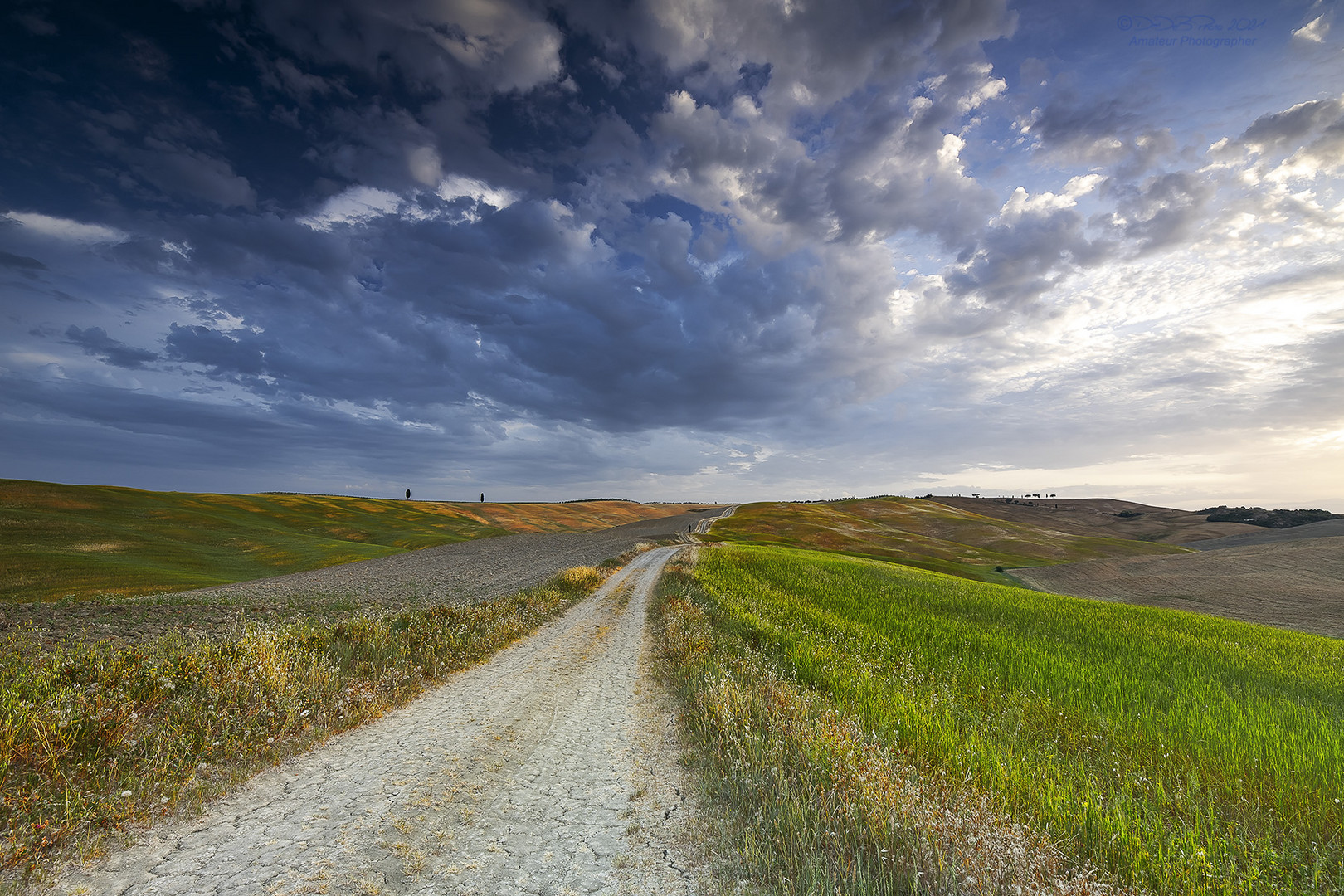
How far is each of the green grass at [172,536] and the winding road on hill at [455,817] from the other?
24.1 m

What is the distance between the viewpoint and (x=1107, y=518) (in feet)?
392

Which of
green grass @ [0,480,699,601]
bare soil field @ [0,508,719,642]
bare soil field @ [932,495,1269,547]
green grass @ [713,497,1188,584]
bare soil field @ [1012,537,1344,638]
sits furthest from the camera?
bare soil field @ [932,495,1269,547]

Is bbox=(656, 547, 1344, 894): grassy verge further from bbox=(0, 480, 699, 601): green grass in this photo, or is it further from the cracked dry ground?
bbox=(0, 480, 699, 601): green grass

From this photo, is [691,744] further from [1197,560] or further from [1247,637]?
[1197,560]

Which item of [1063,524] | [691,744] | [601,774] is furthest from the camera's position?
[1063,524]

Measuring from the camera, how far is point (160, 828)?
15.9 ft

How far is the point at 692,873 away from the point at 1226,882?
386 centimetres

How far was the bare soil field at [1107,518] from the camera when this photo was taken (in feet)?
309

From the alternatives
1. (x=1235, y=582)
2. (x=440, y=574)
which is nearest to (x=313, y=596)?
(x=440, y=574)

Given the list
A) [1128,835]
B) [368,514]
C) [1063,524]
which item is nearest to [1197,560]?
[1128,835]

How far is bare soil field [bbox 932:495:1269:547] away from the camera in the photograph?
9425 cm

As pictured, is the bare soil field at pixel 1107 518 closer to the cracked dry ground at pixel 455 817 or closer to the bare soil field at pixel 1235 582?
the bare soil field at pixel 1235 582

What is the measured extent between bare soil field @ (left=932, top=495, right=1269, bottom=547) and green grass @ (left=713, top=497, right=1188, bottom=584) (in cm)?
2008

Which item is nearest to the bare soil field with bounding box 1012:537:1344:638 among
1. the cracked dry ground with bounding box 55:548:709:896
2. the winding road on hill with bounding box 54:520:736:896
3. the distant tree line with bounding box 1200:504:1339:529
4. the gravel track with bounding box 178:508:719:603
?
the winding road on hill with bounding box 54:520:736:896
